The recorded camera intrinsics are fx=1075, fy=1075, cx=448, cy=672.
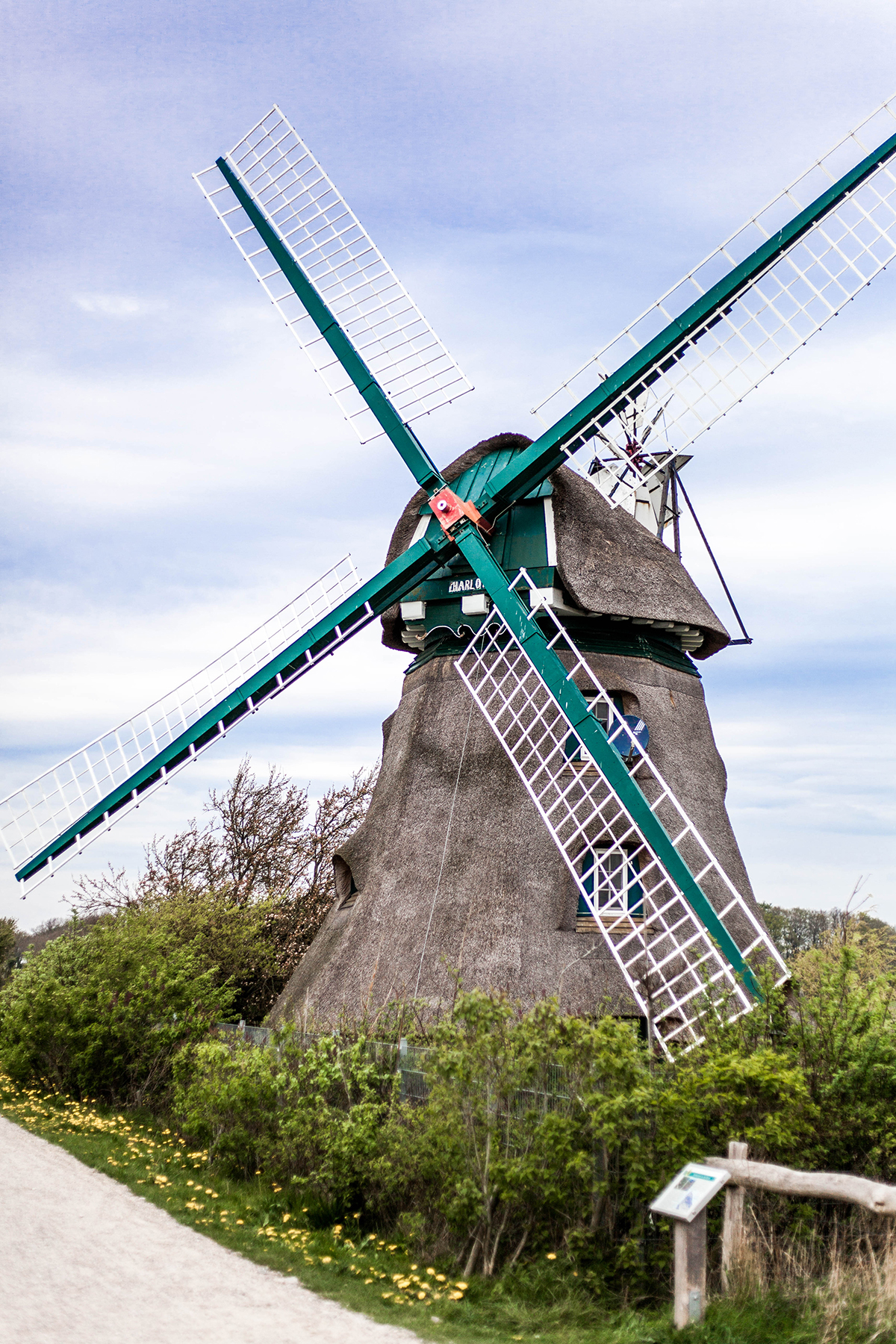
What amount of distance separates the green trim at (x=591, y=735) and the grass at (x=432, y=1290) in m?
2.18

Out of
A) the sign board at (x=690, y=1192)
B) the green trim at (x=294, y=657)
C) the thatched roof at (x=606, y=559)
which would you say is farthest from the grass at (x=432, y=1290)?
the thatched roof at (x=606, y=559)

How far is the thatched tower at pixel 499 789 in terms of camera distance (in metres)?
9.73

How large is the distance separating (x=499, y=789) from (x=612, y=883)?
145 centimetres

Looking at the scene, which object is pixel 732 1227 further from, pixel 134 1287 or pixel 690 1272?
pixel 134 1287

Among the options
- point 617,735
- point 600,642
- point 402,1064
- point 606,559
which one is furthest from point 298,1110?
point 606,559

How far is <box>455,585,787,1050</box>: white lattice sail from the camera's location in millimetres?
9258

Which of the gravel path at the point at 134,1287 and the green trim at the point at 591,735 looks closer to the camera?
the gravel path at the point at 134,1287

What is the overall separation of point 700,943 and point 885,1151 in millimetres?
3226

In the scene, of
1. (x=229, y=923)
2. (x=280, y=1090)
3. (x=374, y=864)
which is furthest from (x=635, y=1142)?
(x=229, y=923)

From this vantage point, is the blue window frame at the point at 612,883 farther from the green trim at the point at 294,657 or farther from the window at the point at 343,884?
the green trim at the point at 294,657

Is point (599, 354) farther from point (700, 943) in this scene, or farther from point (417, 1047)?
Answer: point (417, 1047)

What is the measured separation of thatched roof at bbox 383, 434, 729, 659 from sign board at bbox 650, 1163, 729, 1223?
6147 millimetres

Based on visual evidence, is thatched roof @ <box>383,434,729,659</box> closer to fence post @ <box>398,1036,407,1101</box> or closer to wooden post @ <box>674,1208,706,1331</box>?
fence post @ <box>398,1036,407,1101</box>

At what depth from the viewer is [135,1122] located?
11.4 metres
